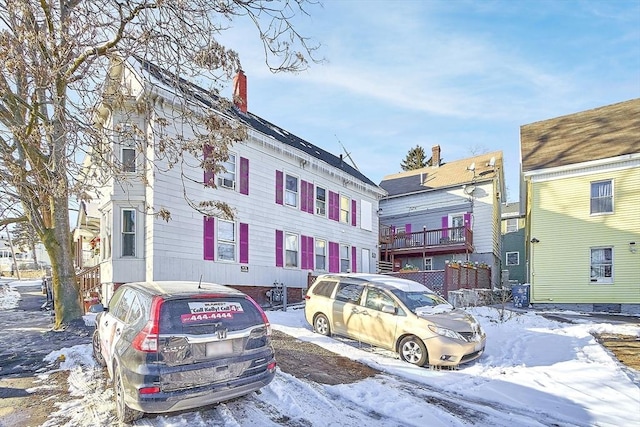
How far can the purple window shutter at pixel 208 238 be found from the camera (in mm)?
14961

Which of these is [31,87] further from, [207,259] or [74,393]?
[207,259]


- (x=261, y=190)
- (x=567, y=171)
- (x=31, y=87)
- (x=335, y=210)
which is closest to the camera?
(x=31, y=87)

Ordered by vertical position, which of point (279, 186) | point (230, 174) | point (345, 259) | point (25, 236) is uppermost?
point (230, 174)

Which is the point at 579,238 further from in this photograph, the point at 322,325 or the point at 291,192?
the point at 322,325

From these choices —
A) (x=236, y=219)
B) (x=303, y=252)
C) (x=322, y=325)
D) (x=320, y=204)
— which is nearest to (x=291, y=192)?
(x=320, y=204)

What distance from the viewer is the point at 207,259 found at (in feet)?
49.0

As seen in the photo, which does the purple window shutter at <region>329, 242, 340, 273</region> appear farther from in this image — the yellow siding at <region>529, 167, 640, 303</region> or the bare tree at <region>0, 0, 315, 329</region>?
the bare tree at <region>0, 0, 315, 329</region>

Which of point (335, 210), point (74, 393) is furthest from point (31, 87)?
point (335, 210)

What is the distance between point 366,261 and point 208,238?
37.7ft

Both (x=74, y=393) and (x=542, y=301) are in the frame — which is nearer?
(x=74, y=393)

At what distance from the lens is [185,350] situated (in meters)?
4.41

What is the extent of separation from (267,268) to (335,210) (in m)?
6.00

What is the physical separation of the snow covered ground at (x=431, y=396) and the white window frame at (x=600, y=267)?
10.9 meters

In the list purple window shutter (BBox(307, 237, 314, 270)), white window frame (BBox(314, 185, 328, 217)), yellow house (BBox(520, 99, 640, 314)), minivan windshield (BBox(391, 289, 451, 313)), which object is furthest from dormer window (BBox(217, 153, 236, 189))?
yellow house (BBox(520, 99, 640, 314))
